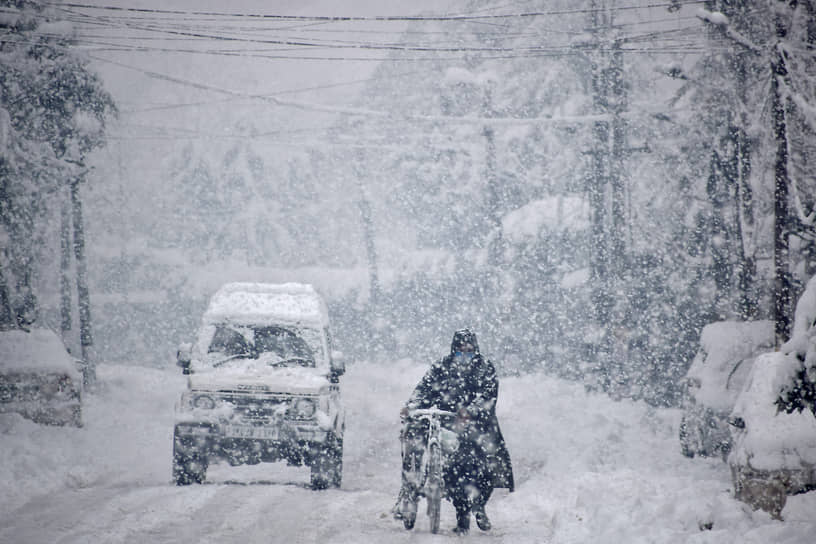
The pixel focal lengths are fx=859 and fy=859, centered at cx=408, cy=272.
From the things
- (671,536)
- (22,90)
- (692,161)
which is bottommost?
(671,536)

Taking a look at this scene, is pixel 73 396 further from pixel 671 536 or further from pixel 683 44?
pixel 683 44

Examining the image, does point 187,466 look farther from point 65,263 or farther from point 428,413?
point 65,263

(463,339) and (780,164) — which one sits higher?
(780,164)

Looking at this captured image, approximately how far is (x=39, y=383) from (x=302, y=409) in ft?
17.8

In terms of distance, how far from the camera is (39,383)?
44.5 ft

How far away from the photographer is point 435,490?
8.13 meters

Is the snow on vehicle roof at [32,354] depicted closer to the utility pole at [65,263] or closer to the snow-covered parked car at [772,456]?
the snow-covered parked car at [772,456]

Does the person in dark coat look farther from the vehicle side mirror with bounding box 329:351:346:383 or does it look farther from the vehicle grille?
the vehicle side mirror with bounding box 329:351:346:383

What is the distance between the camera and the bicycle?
8148mm

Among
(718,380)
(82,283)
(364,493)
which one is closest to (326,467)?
(364,493)

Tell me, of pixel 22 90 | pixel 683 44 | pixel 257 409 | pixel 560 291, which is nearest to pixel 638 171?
pixel 560 291

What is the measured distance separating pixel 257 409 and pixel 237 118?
53.2m

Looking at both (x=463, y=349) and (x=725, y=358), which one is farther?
(x=725, y=358)

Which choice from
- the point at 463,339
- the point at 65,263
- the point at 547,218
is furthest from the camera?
the point at 547,218
